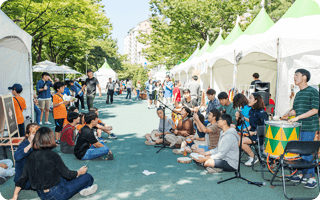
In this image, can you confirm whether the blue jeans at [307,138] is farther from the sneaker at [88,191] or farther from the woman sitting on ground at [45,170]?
the woman sitting on ground at [45,170]

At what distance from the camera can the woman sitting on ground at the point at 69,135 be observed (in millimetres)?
5809

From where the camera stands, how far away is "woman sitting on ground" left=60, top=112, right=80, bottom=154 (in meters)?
5.81

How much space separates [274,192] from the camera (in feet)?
13.0

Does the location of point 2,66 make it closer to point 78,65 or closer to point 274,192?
point 274,192

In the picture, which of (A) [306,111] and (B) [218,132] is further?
(B) [218,132]

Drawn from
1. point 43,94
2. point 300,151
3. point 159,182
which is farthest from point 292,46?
point 43,94

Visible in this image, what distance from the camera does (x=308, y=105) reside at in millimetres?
4188

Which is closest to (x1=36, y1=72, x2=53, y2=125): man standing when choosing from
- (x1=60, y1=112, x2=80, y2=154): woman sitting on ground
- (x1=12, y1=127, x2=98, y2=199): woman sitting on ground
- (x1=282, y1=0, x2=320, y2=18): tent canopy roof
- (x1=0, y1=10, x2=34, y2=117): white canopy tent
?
(x1=0, y1=10, x2=34, y2=117): white canopy tent

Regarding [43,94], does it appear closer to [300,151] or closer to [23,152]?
[23,152]

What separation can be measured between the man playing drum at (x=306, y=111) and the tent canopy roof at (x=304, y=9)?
15.0ft

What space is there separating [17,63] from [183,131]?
5.66m

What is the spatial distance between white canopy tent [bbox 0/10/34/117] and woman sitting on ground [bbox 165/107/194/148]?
4.78 metres

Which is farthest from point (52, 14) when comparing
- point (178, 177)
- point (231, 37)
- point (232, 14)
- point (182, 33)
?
point (232, 14)

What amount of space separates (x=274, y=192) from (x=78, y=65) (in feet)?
138
